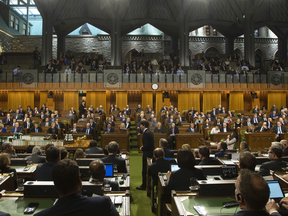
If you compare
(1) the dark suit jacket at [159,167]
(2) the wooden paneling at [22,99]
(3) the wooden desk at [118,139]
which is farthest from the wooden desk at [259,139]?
(2) the wooden paneling at [22,99]

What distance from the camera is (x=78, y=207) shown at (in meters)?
1.67

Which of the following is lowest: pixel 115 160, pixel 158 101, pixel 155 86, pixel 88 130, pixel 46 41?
pixel 115 160

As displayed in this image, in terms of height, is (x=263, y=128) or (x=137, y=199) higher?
(x=263, y=128)

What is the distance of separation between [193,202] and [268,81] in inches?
689

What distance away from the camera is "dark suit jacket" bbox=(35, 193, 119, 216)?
1644mm

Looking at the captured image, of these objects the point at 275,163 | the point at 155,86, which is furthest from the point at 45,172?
the point at 155,86

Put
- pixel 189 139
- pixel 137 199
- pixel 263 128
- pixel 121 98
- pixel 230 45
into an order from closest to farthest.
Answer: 1. pixel 137 199
2. pixel 189 139
3. pixel 263 128
4. pixel 121 98
5. pixel 230 45

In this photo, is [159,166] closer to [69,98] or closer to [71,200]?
[71,200]

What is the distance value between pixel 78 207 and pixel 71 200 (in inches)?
3.1

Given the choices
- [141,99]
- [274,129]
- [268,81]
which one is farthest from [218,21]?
[274,129]

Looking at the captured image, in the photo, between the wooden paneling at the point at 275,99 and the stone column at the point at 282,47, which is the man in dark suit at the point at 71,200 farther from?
the stone column at the point at 282,47

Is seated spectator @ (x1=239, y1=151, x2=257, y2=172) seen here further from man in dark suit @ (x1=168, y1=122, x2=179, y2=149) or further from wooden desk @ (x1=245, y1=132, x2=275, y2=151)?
wooden desk @ (x1=245, y1=132, x2=275, y2=151)

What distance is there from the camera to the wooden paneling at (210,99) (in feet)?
58.4

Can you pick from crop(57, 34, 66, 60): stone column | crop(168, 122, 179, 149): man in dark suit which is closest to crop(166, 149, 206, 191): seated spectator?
crop(168, 122, 179, 149): man in dark suit
